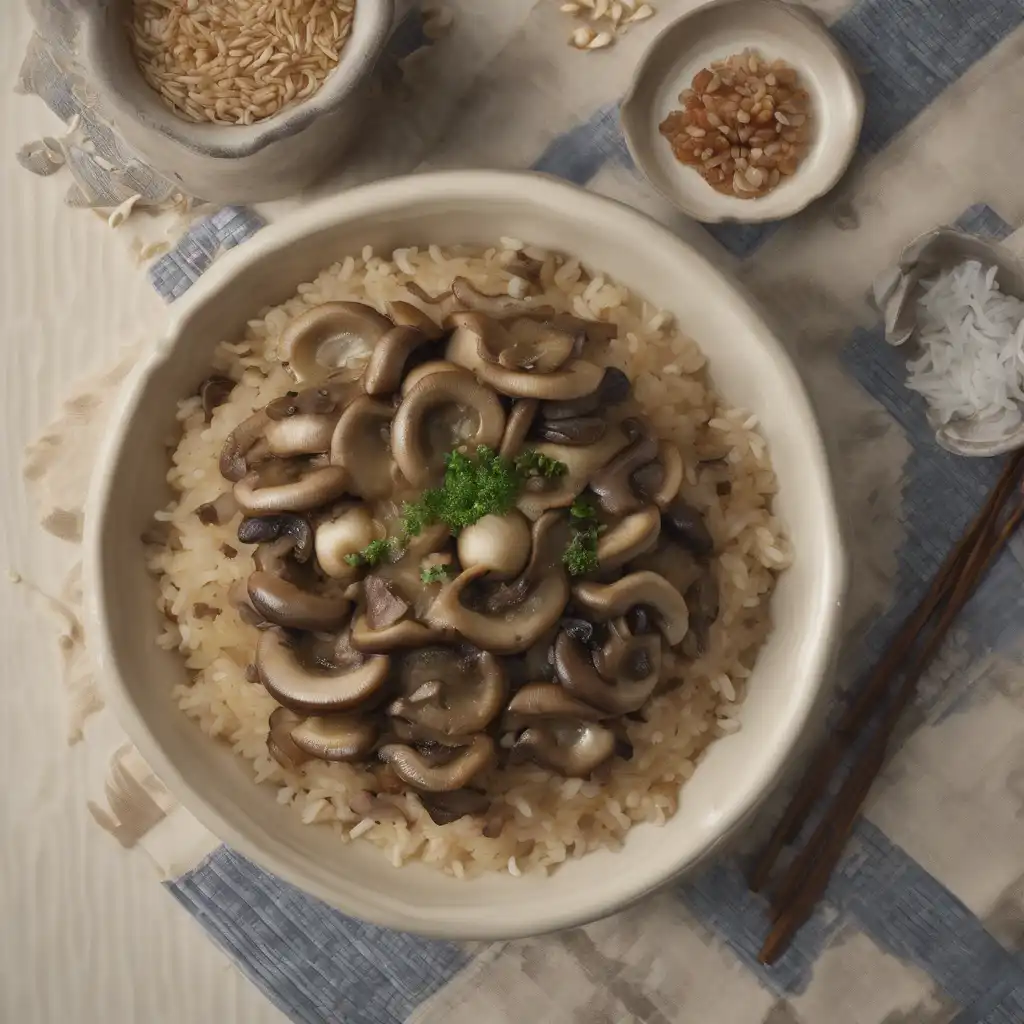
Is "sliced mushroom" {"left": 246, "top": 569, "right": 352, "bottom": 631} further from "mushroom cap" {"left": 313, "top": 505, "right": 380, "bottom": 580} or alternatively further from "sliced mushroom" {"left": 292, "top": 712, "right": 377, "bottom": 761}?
"sliced mushroom" {"left": 292, "top": 712, "right": 377, "bottom": 761}

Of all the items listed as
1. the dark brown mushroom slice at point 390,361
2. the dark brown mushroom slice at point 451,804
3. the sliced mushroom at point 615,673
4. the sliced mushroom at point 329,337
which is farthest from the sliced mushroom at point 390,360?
the dark brown mushroom slice at point 451,804

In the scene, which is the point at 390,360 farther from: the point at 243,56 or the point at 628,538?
the point at 243,56

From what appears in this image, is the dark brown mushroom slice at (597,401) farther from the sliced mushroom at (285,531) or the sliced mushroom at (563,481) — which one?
the sliced mushroom at (285,531)

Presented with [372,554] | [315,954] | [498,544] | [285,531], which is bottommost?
[315,954]

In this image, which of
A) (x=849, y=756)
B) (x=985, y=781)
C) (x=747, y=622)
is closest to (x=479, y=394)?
(x=747, y=622)

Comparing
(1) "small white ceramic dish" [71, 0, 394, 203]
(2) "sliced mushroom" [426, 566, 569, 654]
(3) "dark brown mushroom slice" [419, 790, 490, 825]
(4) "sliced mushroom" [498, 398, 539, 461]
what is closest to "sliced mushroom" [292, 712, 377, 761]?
(3) "dark brown mushroom slice" [419, 790, 490, 825]

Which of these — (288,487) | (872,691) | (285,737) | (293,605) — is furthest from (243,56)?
(872,691)
